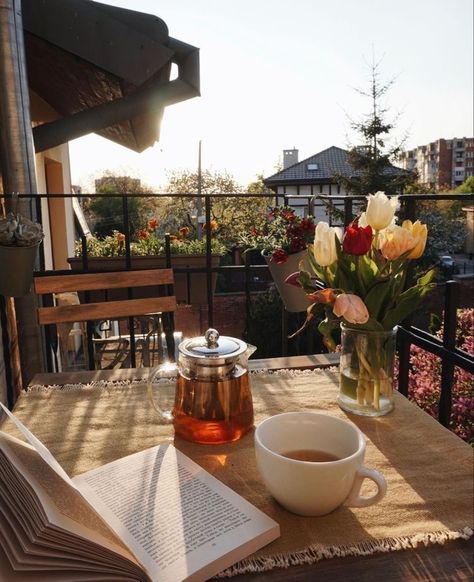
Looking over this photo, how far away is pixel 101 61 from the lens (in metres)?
2.82

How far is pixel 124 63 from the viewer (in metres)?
2.85

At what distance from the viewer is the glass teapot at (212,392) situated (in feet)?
2.54

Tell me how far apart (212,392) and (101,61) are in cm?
265

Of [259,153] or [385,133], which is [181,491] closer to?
[385,133]

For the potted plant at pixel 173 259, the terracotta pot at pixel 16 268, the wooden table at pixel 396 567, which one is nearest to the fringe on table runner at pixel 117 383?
the wooden table at pixel 396 567

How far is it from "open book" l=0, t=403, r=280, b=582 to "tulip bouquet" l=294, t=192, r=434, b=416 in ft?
1.14

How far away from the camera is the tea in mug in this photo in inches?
26.5

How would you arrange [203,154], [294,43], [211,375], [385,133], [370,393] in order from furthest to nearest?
[203,154], [385,133], [294,43], [370,393], [211,375]

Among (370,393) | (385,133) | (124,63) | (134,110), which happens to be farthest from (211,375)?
(385,133)

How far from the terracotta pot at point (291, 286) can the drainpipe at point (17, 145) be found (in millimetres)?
1271

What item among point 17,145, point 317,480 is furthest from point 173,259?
point 317,480

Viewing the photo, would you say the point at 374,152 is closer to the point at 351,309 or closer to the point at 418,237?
the point at 418,237

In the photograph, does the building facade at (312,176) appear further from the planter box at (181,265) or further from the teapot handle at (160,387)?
the teapot handle at (160,387)

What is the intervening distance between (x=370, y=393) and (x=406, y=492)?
24 cm
